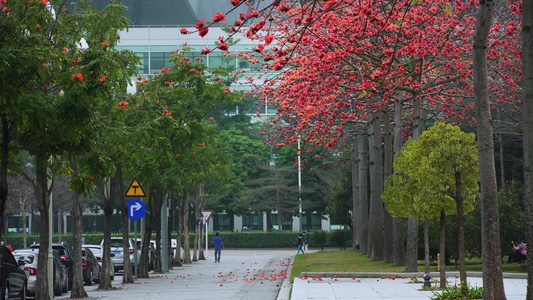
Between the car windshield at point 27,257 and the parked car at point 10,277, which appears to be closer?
the parked car at point 10,277

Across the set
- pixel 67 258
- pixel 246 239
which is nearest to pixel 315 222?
pixel 246 239

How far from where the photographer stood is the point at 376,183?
31.6 m

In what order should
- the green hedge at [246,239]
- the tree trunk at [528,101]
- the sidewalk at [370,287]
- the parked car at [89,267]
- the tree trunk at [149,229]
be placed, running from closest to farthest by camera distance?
the tree trunk at [528,101], the sidewalk at [370,287], the parked car at [89,267], the tree trunk at [149,229], the green hedge at [246,239]

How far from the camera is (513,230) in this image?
26.5 meters

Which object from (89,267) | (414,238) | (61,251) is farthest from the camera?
(89,267)

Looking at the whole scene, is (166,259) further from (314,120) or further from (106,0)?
(106,0)

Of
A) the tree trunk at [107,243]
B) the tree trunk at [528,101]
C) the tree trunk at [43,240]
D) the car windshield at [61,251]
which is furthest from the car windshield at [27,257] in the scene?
the tree trunk at [528,101]

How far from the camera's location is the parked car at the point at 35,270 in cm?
2147

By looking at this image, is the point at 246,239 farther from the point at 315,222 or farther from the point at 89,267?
the point at 89,267

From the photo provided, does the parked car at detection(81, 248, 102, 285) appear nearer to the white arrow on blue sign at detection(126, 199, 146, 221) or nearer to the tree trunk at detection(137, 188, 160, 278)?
the tree trunk at detection(137, 188, 160, 278)

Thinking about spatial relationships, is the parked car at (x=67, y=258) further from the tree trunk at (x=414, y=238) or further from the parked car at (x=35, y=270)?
the tree trunk at (x=414, y=238)

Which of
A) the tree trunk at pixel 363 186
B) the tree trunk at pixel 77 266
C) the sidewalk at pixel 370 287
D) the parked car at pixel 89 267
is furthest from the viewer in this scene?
the tree trunk at pixel 363 186

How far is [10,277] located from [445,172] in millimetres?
9877

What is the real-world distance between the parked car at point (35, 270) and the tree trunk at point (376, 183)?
1245 cm
